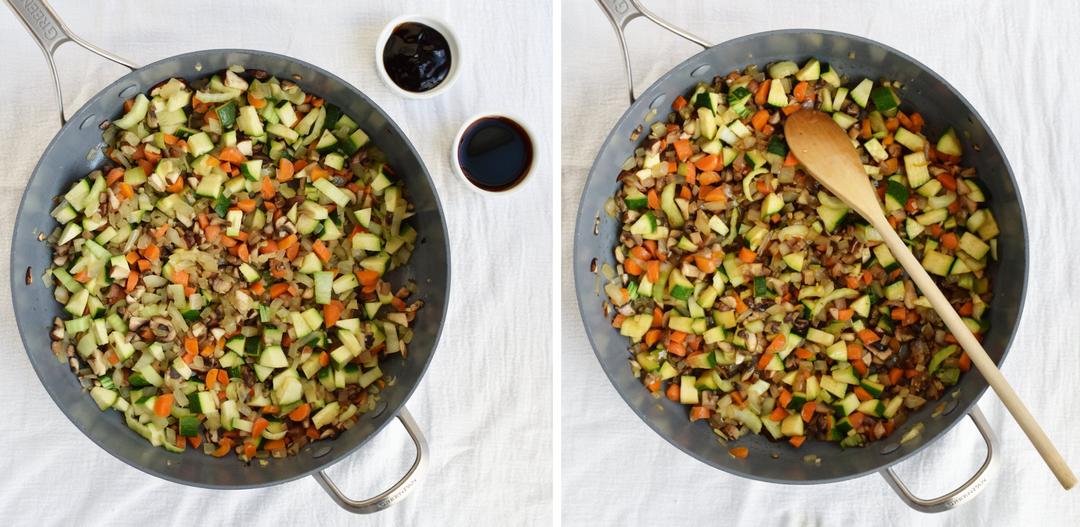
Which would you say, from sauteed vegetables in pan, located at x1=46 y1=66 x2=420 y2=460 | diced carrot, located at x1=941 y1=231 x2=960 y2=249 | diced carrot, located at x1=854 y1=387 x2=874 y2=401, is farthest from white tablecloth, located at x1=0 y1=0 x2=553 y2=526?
diced carrot, located at x1=941 y1=231 x2=960 y2=249

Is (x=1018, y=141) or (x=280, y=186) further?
(x=1018, y=141)

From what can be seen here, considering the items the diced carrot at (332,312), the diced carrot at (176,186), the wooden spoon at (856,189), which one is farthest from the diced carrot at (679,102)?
the diced carrot at (176,186)

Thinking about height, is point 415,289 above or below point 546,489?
above

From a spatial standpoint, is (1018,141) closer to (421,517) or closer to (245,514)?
(421,517)

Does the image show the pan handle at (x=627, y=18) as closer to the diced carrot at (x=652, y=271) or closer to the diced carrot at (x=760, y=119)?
the diced carrot at (x=760, y=119)

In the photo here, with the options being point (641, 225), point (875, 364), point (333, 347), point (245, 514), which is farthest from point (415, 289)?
point (875, 364)

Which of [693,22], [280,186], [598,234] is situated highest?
[693,22]

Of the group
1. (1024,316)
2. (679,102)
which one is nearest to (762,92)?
(679,102)
